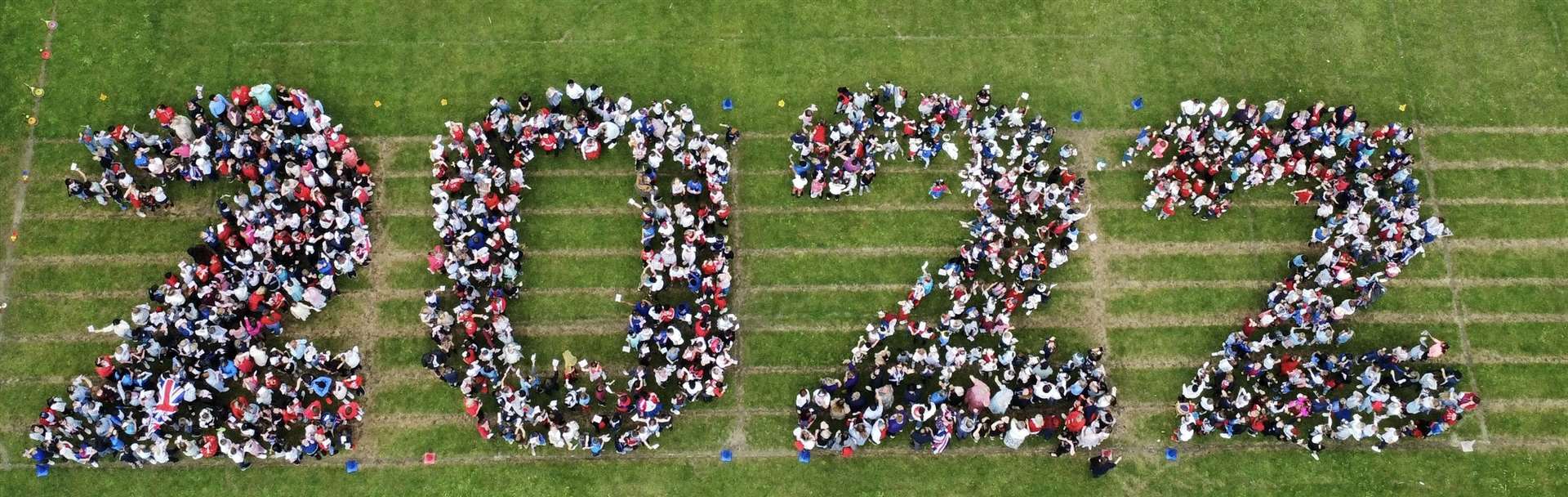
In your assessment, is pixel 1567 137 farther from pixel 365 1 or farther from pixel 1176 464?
pixel 365 1

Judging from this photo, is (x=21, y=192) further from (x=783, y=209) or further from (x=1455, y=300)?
(x=1455, y=300)

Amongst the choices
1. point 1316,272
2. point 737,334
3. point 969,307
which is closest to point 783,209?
Answer: point 737,334

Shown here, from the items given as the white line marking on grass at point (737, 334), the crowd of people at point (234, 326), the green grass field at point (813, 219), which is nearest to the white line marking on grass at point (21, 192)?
the green grass field at point (813, 219)

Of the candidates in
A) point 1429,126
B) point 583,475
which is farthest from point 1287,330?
point 583,475

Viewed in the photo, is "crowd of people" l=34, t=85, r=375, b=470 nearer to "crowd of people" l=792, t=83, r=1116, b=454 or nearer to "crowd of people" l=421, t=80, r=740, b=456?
"crowd of people" l=421, t=80, r=740, b=456

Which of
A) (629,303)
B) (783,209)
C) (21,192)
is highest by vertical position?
(21,192)
